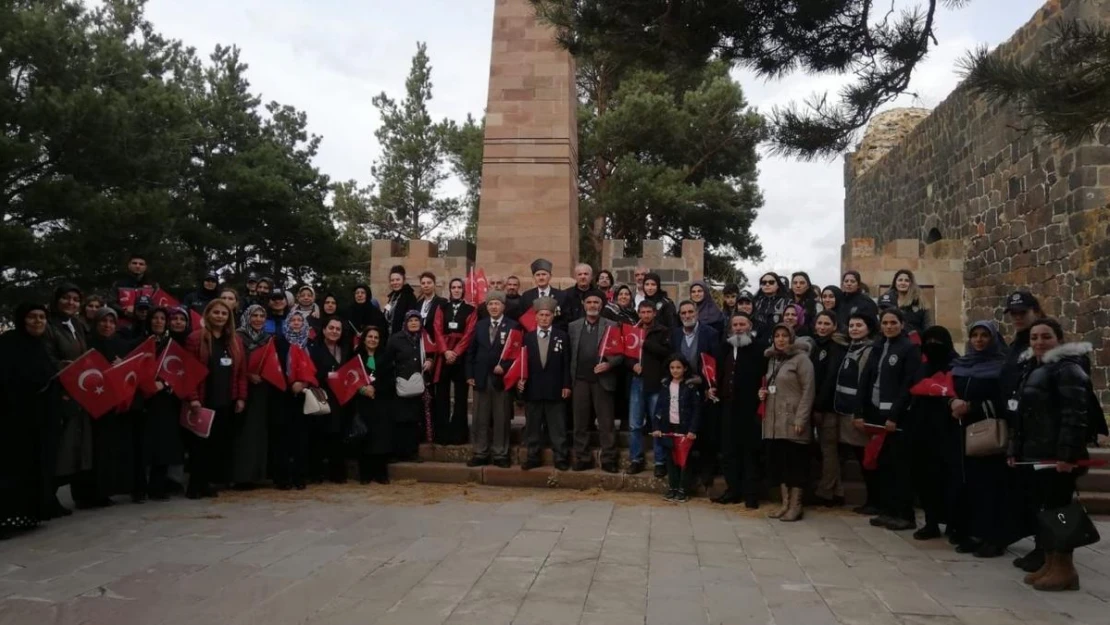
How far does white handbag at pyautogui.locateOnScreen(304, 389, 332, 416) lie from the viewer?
7.05 meters

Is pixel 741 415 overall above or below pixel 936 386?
below

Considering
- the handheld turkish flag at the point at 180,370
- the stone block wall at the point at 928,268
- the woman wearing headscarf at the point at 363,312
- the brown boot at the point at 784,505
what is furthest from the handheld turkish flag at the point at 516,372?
the stone block wall at the point at 928,268

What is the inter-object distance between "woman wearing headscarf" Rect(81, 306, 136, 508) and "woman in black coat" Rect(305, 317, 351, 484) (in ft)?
4.86

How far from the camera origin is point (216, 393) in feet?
22.2

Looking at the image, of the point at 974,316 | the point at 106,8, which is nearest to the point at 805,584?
the point at 974,316

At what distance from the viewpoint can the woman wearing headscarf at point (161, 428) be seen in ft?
21.4

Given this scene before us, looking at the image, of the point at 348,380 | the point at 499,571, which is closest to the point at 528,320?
the point at 348,380

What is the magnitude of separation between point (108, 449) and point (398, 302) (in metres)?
3.08

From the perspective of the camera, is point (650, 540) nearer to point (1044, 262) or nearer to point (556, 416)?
point (556, 416)

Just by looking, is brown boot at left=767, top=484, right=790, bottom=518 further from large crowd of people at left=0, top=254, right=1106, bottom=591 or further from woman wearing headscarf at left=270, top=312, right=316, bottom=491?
woman wearing headscarf at left=270, top=312, right=316, bottom=491

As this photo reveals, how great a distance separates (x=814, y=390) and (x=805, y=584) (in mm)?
2153

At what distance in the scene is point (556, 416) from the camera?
7.31 meters

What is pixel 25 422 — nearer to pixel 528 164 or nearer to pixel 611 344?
pixel 611 344

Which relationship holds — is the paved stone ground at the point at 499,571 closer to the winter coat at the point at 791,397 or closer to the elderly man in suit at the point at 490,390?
the winter coat at the point at 791,397
